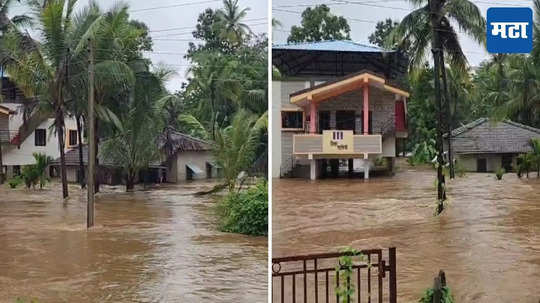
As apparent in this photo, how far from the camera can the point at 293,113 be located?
283 centimetres

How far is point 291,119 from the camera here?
2.83 metres

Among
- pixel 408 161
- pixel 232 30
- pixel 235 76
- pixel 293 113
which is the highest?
pixel 232 30

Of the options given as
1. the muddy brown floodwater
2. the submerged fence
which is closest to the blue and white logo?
the muddy brown floodwater

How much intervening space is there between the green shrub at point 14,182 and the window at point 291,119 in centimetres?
155

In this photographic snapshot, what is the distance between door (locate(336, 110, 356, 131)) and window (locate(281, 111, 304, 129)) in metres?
0.16

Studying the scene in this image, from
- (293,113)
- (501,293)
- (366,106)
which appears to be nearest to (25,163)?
(293,113)

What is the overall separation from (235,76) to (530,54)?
139 cm

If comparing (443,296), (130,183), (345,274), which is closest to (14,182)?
(130,183)

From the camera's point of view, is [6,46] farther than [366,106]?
Yes

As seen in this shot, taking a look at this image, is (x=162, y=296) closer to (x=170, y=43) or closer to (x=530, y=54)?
(x=170, y=43)

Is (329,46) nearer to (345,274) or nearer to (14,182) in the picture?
(345,274)

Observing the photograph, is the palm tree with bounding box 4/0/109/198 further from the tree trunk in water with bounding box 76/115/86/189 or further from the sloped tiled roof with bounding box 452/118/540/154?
the sloped tiled roof with bounding box 452/118/540/154

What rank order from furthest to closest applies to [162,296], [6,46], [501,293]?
[6,46]
[162,296]
[501,293]

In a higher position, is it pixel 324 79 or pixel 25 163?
pixel 324 79
